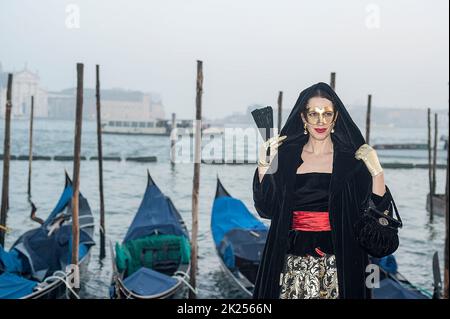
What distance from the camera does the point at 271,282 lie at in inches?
70.9

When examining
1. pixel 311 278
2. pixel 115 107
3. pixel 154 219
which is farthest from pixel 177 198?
pixel 115 107

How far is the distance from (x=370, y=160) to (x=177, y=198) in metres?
25.4

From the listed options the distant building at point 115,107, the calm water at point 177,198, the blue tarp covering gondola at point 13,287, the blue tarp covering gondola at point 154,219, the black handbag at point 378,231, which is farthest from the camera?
the distant building at point 115,107

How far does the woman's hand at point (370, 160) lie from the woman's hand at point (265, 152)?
244mm

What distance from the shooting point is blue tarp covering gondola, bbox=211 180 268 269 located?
9.45m

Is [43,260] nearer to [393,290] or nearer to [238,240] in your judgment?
[238,240]

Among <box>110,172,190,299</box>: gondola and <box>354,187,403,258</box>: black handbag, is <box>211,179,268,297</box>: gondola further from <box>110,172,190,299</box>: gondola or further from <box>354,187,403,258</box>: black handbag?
<box>354,187,403,258</box>: black handbag

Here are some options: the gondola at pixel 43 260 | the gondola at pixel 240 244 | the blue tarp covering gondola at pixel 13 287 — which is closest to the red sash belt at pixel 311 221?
the blue tarp covering gondola at pixel 13 287

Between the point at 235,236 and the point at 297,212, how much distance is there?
8.15 m

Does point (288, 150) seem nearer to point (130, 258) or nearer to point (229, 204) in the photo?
point (130, 258)

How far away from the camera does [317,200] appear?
175cm

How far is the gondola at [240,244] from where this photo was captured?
8.61 m

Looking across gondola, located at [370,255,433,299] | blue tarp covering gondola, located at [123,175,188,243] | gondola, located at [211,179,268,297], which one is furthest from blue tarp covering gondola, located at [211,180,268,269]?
gondola, located at [370,255,433,299]

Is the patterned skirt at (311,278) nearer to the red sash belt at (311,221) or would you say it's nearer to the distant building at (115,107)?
the red sash belt at (311,221)
